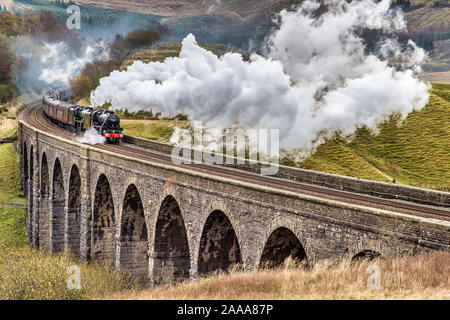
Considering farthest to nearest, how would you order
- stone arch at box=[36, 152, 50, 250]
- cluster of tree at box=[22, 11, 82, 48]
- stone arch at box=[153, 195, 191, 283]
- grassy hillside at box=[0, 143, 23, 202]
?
cluster of tree at box=[22, 11, 82, 48] < grassy hillside at box=[0, 143, 23, 202] < stone arch at box=[36, 152, 50, 250] < stone arch at box=[153, 195, 191, 283]

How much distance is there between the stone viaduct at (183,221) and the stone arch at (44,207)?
3.4 inches

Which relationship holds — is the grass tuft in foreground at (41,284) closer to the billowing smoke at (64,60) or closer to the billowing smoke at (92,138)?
the billowing smoke at (92,138)

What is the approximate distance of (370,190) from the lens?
97.5 ft

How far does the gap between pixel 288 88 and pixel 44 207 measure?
24027mm

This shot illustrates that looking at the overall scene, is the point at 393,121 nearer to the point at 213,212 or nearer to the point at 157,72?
the point at 157,72

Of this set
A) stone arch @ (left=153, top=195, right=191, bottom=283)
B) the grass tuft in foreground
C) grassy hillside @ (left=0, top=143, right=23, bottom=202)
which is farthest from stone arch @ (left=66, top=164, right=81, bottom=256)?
grassy hillside @ (left=0, top=143, right=23, bottom=202)

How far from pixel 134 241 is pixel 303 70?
38781 millimetres

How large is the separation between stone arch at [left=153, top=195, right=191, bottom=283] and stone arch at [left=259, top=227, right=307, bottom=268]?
8.64 metres

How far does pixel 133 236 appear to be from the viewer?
35.6 metres

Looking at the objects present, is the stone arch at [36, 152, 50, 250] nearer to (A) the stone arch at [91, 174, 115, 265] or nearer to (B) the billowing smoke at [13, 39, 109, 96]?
(A) the stone arch at [91, 174, 115, 265]

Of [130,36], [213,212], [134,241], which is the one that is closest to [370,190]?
[213,212]

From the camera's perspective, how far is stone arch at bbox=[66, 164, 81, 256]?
44094mm

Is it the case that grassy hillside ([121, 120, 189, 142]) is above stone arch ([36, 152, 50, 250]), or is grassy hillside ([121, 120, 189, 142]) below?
above

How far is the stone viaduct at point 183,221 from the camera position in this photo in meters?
19.5
